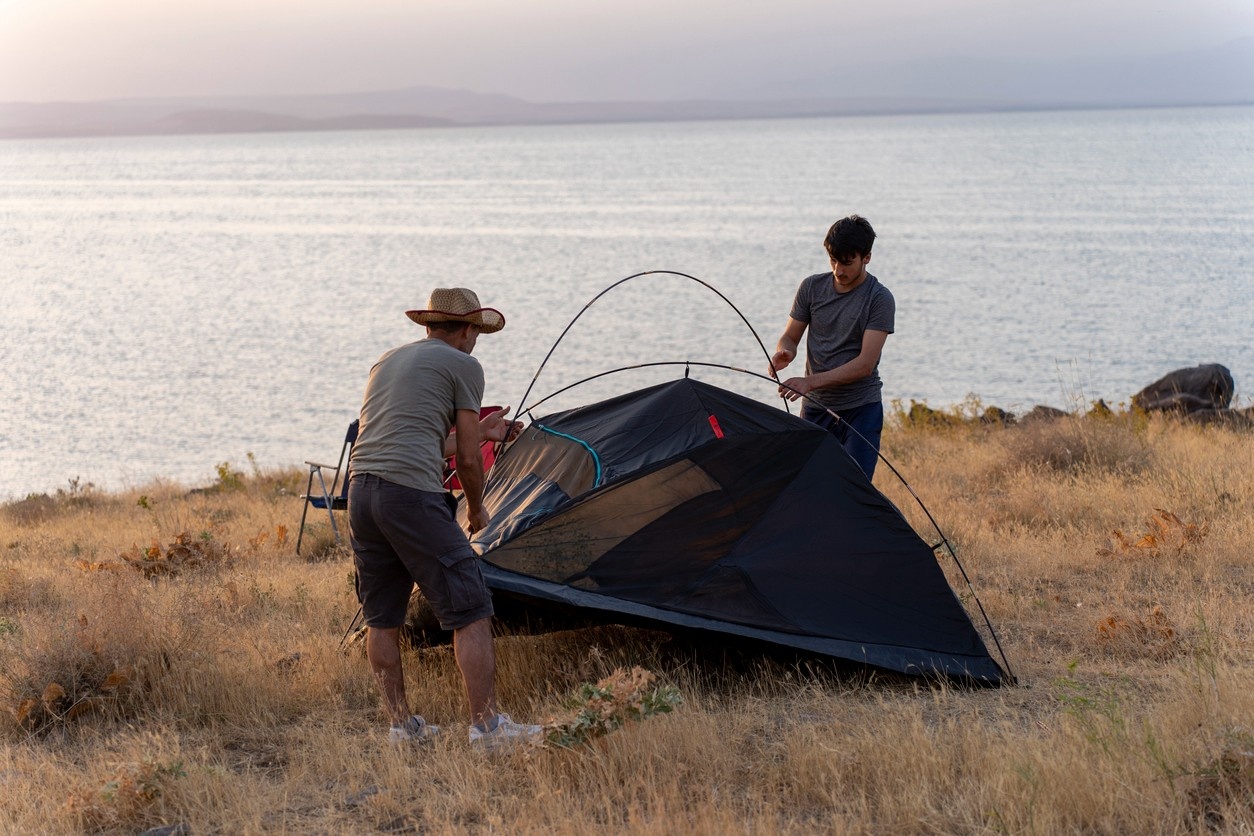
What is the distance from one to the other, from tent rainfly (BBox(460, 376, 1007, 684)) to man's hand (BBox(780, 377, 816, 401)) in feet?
0.63

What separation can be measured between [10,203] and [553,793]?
299 ft

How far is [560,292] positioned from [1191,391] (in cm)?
2144

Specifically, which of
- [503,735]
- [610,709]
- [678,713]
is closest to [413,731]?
[503,735]

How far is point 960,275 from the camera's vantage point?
1417 inches

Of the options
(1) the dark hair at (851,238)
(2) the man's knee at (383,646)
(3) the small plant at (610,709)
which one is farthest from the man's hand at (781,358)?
(2) the man's knee at (383,646)

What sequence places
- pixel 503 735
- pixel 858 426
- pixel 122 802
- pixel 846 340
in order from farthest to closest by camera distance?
pixel 858 426, pixel 846 340, pixel 503 735, pixel 122 802

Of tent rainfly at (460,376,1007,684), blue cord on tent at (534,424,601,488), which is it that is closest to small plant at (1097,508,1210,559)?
tent rainfly at (460,376,1007,684)

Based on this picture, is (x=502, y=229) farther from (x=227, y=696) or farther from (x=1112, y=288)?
(x=227, y=696)

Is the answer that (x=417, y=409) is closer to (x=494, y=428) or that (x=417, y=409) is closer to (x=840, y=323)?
(x=494, y=428)

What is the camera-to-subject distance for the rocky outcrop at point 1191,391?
15.1 meters

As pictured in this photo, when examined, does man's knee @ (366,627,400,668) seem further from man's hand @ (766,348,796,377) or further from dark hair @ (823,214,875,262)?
dark hair @ (823,214,875,262)

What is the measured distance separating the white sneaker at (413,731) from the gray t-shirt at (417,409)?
1028 millimetres

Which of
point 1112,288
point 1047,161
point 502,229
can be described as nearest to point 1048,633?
point 1112,288

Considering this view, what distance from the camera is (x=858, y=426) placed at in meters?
6.71
